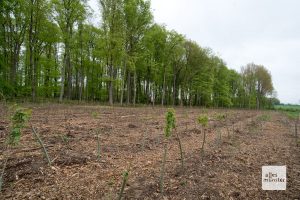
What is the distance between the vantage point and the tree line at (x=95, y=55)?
27.1m

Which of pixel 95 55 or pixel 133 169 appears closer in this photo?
pixel 133 169

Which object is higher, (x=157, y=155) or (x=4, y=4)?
(x=4, y=4)

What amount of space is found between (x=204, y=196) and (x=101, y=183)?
1980 mm

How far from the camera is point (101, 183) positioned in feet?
16.9

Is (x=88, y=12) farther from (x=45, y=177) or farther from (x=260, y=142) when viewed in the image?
(x=45, y=177)

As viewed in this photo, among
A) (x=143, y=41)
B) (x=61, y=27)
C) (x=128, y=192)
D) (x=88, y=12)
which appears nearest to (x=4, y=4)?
(x=61, y=27)

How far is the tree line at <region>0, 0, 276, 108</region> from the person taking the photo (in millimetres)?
27078

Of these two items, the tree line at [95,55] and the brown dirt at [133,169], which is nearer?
the brown dirt at [133,169]

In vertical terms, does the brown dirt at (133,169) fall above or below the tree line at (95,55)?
below

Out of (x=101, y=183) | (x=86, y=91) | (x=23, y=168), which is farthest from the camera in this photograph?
(x=86, y=91)

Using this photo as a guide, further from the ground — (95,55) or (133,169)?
(95,55)

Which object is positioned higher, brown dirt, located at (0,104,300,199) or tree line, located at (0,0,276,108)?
tree line, located at (0,0,276,108)

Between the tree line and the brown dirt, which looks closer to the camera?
the brown dirt

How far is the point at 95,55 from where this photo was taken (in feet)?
113
